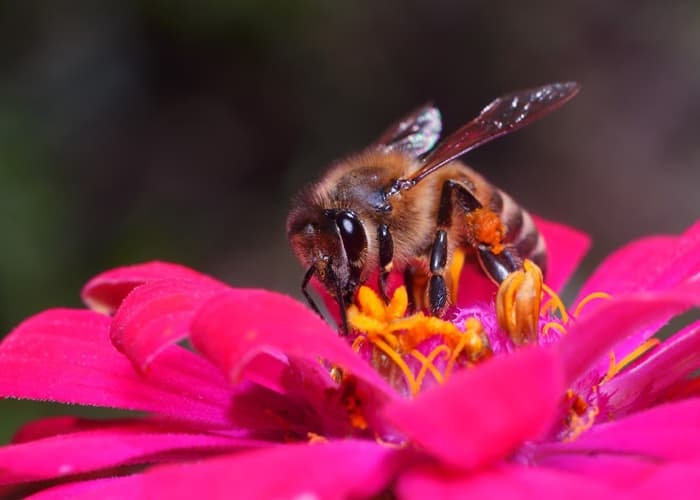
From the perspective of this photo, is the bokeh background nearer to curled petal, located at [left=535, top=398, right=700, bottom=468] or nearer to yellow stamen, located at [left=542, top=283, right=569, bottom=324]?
yellow stamen, located at [left=542, top=283, right=569, bottom=324]

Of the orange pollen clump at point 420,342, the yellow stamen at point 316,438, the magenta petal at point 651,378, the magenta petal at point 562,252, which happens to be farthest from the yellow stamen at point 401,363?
the magenta petal at point 562,252

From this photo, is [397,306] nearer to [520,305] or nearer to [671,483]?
[520,305]

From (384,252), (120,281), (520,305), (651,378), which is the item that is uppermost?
(120,281)

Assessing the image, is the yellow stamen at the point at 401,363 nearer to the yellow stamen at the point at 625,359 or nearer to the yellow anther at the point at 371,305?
the yellow anther at the point at 371,305

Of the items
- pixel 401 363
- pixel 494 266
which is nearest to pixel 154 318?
pixel 401 363

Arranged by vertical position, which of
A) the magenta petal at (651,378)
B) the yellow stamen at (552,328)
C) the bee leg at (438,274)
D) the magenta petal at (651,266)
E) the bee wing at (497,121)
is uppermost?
the bee wing at (497,121)

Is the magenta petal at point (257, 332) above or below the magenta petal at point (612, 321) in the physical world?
above
